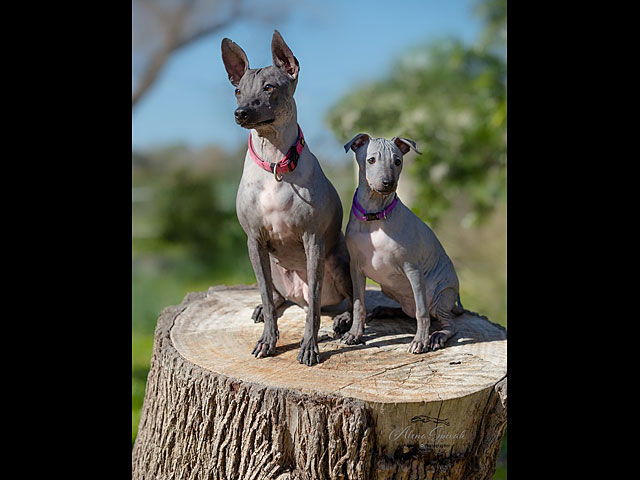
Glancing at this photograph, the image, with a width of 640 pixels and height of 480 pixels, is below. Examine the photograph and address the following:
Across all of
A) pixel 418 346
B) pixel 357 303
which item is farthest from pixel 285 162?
pixel 418 346

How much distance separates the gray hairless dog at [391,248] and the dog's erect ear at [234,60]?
22.7 inches

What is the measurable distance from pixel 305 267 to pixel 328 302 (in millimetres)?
318

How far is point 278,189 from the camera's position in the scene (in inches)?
105

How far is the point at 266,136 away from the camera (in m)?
2.67

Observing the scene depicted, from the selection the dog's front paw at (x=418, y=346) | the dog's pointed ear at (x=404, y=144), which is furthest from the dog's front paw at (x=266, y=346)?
the dog's pointed ear at (x=404, y=144)

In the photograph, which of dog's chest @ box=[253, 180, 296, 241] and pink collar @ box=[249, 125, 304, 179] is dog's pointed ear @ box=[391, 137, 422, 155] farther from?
dog's chest @ box=[253, 180, 296, 241]

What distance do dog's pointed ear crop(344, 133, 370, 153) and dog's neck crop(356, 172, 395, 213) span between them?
0.14 meters

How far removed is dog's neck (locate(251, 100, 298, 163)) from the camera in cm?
265

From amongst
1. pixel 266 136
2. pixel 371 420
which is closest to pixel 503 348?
pixel 371 420

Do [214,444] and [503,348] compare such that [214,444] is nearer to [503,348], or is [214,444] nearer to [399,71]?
[503,348]

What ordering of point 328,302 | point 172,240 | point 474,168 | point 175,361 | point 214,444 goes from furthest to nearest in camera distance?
point 172,240 → point 474,168 → point 328,302 → point 175,361 → point 214,444

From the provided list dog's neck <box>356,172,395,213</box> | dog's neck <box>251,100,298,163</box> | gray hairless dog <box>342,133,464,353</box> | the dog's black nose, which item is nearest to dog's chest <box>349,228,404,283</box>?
gray hairless dog <box>342,133,464,353</box>

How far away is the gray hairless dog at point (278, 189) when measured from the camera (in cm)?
255

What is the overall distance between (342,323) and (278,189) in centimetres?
82
